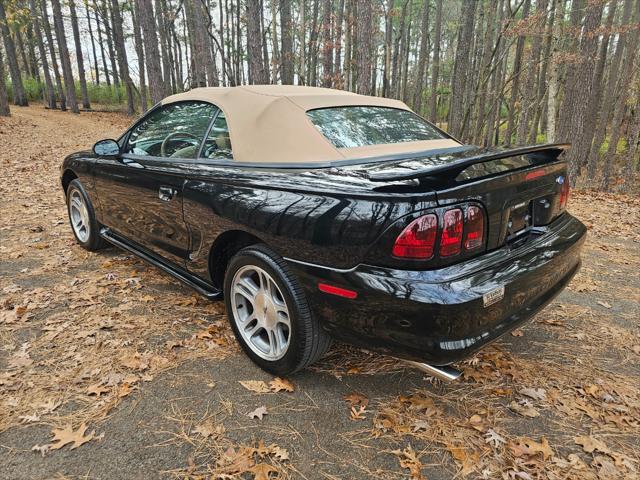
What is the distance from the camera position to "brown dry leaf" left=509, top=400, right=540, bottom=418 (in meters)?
2.22

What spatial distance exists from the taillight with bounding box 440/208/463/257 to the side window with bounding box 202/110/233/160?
153cm

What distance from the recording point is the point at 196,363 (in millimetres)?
2617

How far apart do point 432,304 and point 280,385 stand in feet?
3.61

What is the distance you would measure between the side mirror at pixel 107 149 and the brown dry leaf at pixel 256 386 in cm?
247

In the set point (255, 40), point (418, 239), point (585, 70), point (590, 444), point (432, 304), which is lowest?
point (590, 444)

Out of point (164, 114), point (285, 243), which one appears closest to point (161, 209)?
point (164, 114)

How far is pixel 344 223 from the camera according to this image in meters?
1.92

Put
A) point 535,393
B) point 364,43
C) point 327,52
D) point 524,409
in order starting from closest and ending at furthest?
point 524,409
point 535,393
point 364,43
point 327,52

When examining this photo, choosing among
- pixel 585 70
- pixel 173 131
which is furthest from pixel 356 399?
pixel 585 70

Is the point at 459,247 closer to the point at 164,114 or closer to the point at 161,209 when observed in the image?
the point at 161,209

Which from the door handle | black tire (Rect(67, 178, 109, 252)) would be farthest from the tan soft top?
black tire (Rect(67, 178, 109, 252))

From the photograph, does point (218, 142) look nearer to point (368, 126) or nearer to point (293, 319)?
point (368, 126)

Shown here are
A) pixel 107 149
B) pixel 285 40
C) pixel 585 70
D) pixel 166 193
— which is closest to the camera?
pixel 166 193

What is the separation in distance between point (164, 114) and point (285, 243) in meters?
2.02
